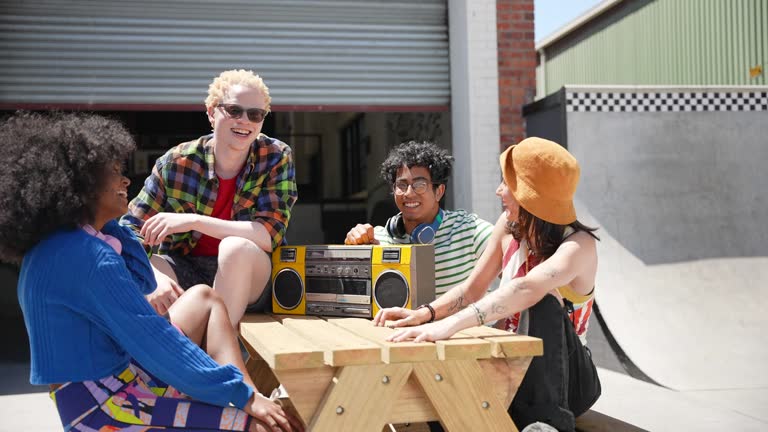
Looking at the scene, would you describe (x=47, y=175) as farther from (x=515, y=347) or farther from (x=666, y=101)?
(x=666, y=101)

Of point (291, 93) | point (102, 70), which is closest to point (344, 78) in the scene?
point (291, 93)

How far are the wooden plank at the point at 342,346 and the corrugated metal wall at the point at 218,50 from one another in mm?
4156

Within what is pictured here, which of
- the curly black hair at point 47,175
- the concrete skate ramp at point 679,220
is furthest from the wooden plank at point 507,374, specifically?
the concrete skate ramp at point 679,220

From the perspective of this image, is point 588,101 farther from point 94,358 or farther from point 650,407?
A: point 94,358

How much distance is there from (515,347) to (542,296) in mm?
250

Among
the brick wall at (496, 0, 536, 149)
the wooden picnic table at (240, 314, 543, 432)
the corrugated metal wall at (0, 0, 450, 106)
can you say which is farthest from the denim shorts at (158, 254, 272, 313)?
the brick wall at (496, 0, 536, 149)

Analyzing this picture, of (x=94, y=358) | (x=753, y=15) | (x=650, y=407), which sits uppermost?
(x=753, y=15)

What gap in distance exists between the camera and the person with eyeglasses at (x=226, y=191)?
2398 millimetres

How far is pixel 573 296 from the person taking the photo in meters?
2.03

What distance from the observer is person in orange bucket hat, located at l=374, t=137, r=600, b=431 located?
69.8 inches

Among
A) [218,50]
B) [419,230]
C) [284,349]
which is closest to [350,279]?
[419,230]

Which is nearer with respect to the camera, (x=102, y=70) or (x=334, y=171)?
(x=102, y=70)

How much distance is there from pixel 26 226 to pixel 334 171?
9536mm

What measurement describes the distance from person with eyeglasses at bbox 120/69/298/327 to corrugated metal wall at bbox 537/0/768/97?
8.25 meters
